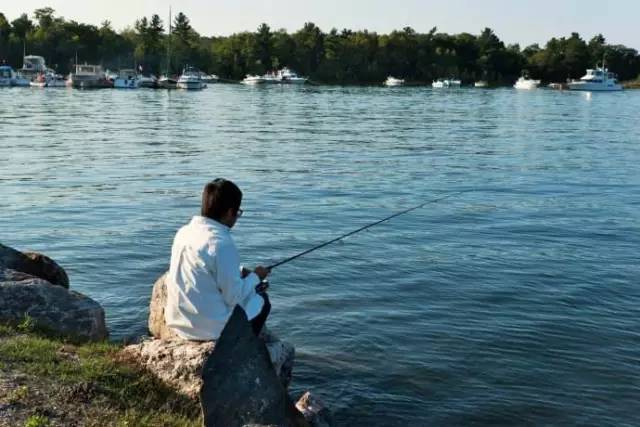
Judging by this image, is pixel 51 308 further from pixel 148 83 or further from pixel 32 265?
pixel 148 83

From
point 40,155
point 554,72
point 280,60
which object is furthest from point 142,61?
point 40,155

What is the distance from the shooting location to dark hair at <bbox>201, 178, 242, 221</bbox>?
18.3ft

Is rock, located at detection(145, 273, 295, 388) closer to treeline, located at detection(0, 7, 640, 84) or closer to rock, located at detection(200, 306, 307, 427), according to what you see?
rock, located at detection(200, 306, 307, 427)

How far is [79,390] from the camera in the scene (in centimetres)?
571

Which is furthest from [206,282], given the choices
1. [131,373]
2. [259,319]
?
[131,373]

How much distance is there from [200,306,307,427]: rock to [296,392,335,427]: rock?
73 cm

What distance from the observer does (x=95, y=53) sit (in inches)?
6137

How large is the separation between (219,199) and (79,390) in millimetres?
1749

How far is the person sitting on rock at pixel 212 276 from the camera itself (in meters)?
5.58

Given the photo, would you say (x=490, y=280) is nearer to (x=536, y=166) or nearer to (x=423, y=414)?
(x=423, y=414)

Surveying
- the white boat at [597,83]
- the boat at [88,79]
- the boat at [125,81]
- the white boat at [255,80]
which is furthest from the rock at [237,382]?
the white boat at [597,83]

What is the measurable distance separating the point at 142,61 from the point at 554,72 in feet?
323

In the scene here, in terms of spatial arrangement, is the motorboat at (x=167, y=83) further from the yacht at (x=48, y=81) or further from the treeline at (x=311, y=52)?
the treeline at (x=311, y=52)

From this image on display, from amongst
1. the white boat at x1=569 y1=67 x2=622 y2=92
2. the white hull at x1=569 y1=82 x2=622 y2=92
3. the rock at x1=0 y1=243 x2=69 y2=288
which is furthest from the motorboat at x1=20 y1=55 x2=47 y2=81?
the rock at x1=0 y1=243 x2=69 y2=288
